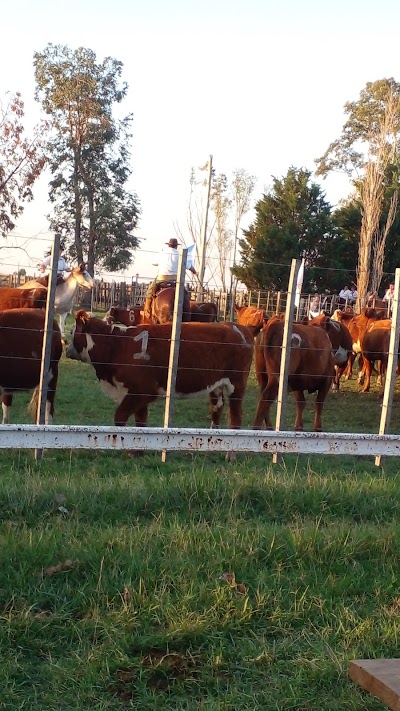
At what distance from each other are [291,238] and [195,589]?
117 feet

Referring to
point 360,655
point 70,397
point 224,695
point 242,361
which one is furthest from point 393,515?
point 70,397

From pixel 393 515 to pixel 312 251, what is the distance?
34915mm

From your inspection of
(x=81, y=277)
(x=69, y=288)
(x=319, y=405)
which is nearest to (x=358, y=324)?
(x=319, y=405)

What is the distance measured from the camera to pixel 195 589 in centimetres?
472

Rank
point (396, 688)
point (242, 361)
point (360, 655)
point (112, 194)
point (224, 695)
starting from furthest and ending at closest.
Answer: point (112, 194)
point (242, 361)
point (360, 655)
point (224, 695)
point (396, 688)

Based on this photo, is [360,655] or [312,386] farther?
[312,386]

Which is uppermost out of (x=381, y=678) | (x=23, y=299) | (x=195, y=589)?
(x=23, y=299)

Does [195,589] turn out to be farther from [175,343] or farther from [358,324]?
[358,324]

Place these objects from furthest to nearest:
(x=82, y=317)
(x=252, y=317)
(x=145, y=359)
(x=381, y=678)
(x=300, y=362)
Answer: (x=252, y=317)
(x=300, y=362)
(x=82, y=317)
(x=145, y=359)
(x=381, y=678)

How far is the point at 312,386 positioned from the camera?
11.6 m

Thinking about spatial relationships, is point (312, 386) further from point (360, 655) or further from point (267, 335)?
point (360, 655)

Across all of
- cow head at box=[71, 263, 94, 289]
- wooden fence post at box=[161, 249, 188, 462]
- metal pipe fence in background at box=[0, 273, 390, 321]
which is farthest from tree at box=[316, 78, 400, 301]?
wooden fence post at box=[161, 249, 188, 462]

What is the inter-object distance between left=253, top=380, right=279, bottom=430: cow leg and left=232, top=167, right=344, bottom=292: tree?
27.9 meters

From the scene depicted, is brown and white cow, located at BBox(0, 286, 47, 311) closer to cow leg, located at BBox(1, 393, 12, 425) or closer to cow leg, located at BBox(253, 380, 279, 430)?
cow leg, located at BBox(1, 393, 12, 425)
